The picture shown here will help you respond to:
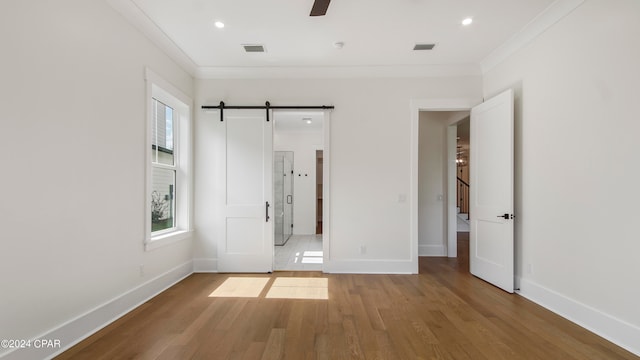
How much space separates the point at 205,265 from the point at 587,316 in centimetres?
437

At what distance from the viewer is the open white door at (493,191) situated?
337cm

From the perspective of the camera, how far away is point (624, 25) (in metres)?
2.24

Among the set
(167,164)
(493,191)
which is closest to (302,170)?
Result: (167,164)

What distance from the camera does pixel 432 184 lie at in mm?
5191

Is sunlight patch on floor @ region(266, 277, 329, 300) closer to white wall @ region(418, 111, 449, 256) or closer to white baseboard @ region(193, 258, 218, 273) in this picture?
white baseboard @ region(193, 258, 218, 273)

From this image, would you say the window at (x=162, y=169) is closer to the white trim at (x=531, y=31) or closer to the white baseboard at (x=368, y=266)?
the white baseboard at (x=368, y=266)

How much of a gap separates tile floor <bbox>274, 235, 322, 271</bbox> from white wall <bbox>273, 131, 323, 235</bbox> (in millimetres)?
649

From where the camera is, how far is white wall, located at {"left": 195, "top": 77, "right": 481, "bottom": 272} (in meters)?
4.19

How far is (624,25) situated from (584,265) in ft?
6.52

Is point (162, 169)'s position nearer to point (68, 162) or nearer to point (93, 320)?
point (68, 162)

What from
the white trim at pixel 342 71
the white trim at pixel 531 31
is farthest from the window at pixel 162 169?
the white trim at pixel 531 31

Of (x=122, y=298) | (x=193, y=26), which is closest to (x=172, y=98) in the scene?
(x=193, y=26)

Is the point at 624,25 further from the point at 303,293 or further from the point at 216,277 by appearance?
the point at 216,277

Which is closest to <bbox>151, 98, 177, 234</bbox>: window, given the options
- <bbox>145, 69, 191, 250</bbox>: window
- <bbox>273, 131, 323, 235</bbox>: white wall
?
<bbox>145, 69, 191, 250</bbox>: window
